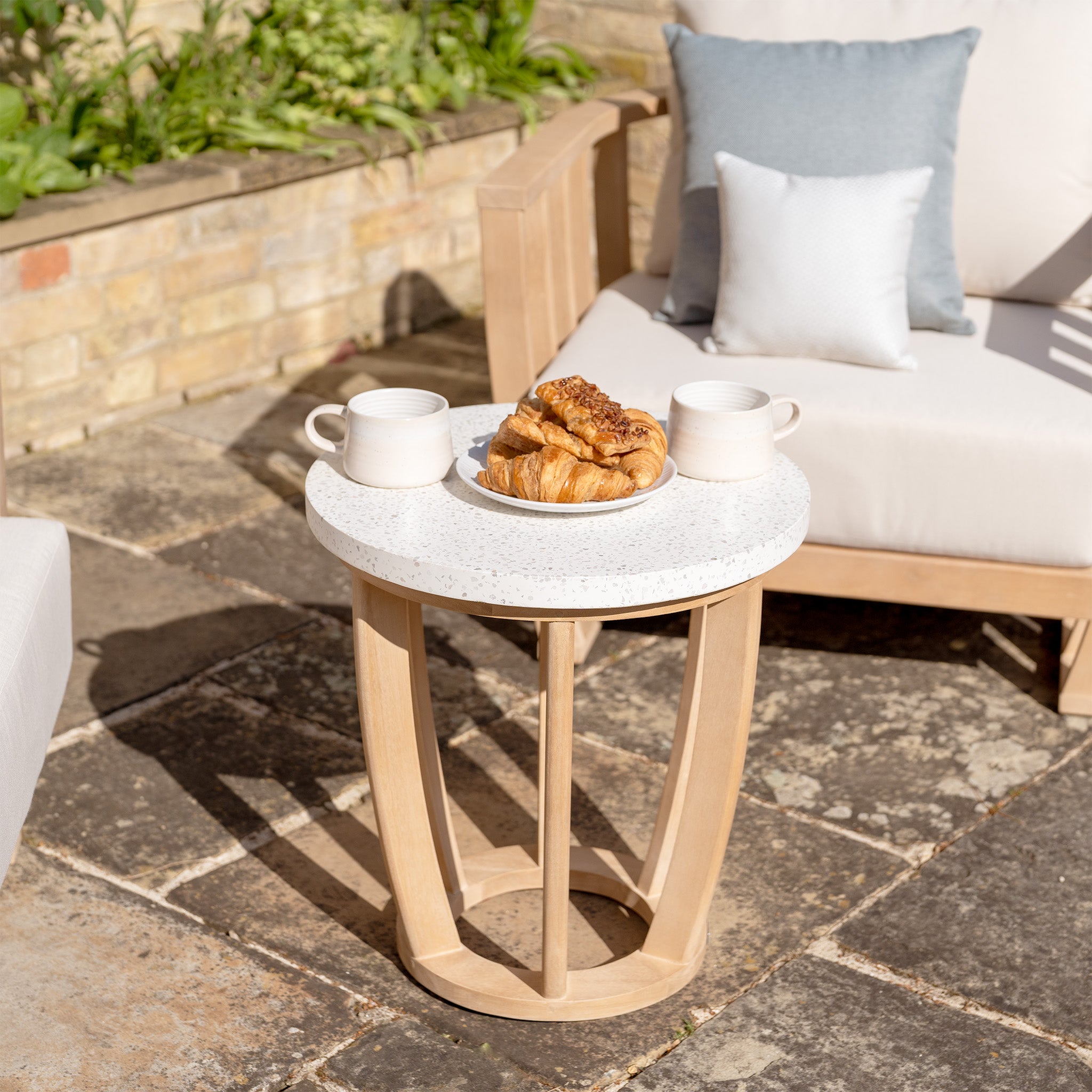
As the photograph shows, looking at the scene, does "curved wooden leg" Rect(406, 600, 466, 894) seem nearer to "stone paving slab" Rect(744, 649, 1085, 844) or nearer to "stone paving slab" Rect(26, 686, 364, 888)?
"stone paving slab" Rect(26, 686, 364, 888)

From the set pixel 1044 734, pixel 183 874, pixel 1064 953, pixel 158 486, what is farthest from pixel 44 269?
pixel 1064 953

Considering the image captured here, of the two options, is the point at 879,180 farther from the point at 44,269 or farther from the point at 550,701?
the point at 44,269

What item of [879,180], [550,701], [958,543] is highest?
[879,180]

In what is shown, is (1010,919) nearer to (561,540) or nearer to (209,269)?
(561,540)

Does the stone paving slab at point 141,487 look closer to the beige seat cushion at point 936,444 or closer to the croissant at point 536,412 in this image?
the beige seat cushion at point 936,444

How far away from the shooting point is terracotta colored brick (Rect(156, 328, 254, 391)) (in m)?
3.61

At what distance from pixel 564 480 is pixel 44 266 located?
2.10 meters

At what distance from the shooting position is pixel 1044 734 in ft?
7.57

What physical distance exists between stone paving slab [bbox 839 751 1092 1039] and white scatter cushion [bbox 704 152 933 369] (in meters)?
0.76

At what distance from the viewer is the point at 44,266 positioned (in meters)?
3.23

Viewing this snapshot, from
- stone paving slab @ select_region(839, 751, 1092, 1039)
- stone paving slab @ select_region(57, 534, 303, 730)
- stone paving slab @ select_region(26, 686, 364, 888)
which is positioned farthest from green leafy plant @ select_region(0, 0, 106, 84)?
stone paving slab @ select_region(839, 751, 1092, 1039)

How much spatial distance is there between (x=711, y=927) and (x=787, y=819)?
271 millimetres

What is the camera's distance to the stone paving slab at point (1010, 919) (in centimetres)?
177

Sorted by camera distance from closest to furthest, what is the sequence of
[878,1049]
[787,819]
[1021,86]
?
1. [878,1049]
2. [787,819]
3. [1021,86]
